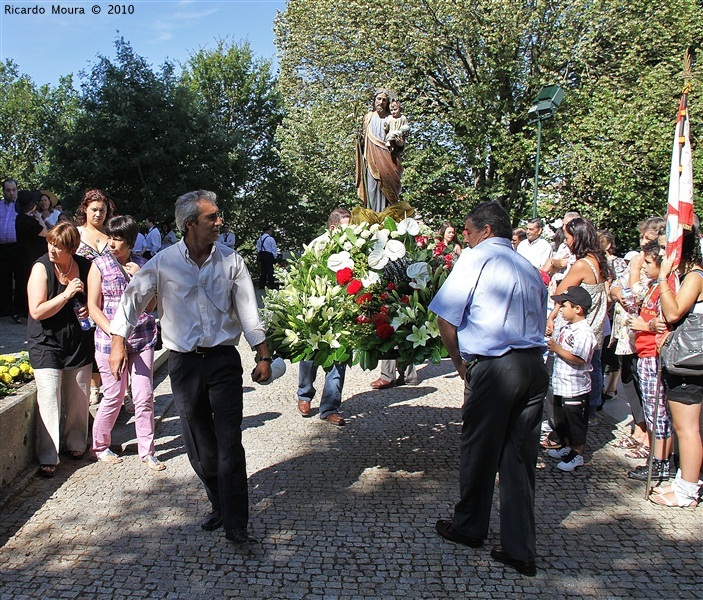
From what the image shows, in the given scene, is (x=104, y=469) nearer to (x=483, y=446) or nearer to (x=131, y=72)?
(x=483, y=446)

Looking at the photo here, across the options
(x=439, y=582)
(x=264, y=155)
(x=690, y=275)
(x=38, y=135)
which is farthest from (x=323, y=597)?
(x=38, y=135)

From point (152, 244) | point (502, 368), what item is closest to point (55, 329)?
point (502, 368)

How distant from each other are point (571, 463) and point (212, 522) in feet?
9.53

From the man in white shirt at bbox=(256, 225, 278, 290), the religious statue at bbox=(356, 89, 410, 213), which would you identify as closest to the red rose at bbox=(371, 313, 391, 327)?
the religious statue at bbox=(356, 89, 410, 213)

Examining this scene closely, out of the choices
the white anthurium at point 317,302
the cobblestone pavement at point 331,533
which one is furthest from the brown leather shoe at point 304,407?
the white anthurium at point 317,302

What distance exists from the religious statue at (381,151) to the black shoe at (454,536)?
4.79 m

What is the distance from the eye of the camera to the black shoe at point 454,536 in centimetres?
393

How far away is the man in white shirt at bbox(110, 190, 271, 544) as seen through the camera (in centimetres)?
395

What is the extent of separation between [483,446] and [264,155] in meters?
25.0

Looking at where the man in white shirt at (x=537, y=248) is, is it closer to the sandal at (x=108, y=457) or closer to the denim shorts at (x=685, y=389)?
the denim shorts at (x=685, y=389)

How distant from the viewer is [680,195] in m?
4.54

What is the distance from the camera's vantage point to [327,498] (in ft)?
15.4

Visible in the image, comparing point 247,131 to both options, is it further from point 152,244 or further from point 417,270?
point 417,270

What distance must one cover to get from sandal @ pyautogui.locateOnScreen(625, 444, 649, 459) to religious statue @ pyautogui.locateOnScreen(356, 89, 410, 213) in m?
3.94
